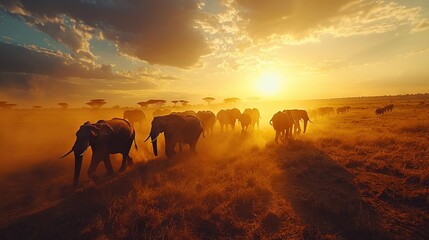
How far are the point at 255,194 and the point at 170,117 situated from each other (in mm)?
6664

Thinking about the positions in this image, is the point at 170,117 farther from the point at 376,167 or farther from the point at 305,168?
the point at 376,167

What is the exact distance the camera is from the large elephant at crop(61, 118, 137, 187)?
28.3 feet

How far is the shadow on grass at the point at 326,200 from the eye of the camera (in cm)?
573

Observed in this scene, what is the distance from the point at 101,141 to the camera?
9.48 m

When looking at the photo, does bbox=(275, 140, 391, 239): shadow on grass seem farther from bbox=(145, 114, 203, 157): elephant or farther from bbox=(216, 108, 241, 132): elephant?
bbox=(216, 108, 241, 132): elephant

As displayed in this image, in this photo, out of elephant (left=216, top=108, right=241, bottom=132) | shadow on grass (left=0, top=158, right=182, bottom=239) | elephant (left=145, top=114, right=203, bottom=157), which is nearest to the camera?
shadow on grass (left=0, top=158, right=182, bottom=239)

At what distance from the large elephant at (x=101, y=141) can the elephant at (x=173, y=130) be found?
3.93ft

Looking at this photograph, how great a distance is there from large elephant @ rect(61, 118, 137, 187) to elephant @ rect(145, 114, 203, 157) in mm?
1197

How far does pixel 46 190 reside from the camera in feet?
30.4

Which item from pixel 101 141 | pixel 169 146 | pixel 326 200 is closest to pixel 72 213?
pixel 101 141

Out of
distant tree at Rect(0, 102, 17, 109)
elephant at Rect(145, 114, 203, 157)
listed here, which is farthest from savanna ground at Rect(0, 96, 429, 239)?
distant tree at Rect(0, 102, 17, 109)

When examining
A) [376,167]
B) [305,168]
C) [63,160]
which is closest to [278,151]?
[305,168]

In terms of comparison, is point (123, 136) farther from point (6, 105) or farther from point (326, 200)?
point (6, 105)

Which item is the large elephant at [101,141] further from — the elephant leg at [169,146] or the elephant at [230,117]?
the elephant at [230,117]
